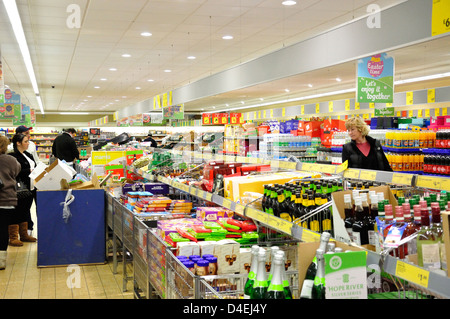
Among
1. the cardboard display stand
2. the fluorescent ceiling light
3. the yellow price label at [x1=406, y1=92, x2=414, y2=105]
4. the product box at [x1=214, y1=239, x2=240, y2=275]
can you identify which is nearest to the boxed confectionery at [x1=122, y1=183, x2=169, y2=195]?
the cardboard display stand

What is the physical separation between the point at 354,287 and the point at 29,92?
70.1ft

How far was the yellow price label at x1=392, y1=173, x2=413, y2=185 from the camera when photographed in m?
2.38

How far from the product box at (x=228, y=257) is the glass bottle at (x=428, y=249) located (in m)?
1.26

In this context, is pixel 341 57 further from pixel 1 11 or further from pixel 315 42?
pixel 1 11

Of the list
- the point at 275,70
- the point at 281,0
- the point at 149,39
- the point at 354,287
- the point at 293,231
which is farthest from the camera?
the point at 149,39

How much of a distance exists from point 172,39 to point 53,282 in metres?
6.10

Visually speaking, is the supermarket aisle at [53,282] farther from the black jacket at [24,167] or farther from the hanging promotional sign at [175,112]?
the hanging promotional sign at [175,112]

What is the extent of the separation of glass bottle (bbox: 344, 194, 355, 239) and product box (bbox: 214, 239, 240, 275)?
0.80 m

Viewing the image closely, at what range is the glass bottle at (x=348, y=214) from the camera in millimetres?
2330

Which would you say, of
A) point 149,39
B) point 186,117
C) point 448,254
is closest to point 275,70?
point 149,39

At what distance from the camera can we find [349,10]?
25.5ft

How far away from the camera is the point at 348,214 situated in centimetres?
242

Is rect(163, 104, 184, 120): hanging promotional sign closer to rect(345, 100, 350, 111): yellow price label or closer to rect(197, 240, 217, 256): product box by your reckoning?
rect(345, 100, 350, 111): yellow price label

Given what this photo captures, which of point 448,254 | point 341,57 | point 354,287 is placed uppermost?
point 341,57
